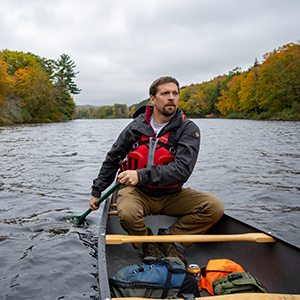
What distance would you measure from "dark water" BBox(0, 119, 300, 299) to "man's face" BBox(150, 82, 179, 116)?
1.79m

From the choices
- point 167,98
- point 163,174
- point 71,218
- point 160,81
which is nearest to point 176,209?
point 163,174

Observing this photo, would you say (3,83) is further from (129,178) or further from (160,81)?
(129,178)

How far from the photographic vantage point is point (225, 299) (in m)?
1.63

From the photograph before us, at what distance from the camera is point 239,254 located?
2.59m

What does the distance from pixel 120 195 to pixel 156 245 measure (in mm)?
597

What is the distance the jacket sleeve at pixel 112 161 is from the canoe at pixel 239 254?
27 centimetres

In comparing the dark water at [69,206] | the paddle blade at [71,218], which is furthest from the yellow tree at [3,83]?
the paddle blade at [71,218]

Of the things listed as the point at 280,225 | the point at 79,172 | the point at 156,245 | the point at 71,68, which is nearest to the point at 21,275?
the point at 156,245

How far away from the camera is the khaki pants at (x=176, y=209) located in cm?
258

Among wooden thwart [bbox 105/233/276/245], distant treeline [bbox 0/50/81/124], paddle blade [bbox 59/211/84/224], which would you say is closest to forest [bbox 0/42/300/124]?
distant treeline [bbox 0/50/81/124]

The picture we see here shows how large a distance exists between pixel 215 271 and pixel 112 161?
1479 millimetres

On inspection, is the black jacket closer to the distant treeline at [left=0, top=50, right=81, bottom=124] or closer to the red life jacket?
the red life jacket

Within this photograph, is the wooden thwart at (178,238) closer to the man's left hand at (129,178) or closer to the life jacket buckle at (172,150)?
the man's left hand at (129,178)

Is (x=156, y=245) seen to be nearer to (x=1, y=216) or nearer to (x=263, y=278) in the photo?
(x=263, y=278)
